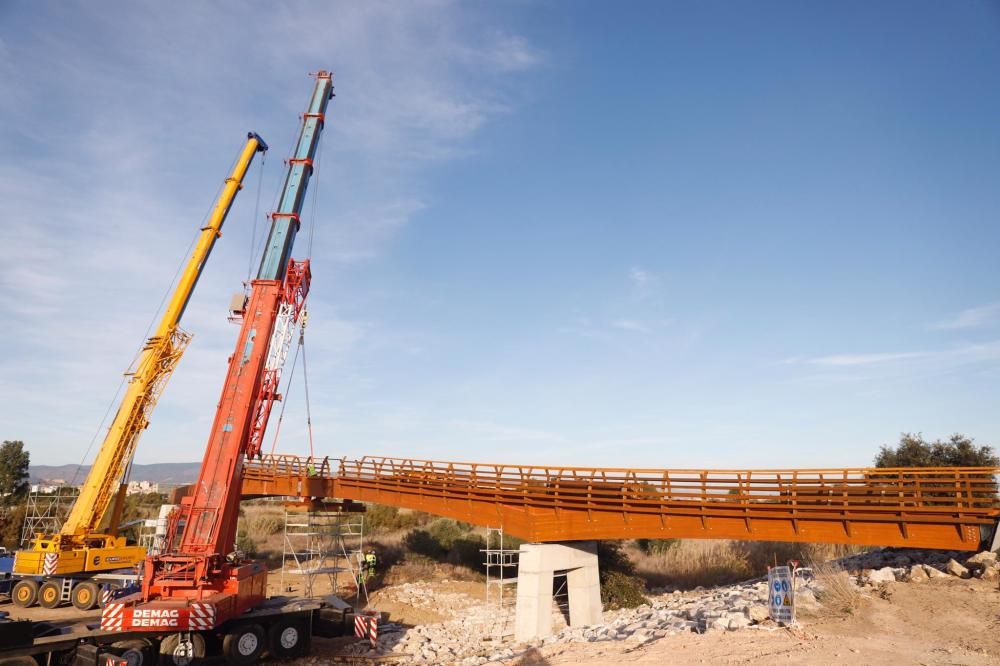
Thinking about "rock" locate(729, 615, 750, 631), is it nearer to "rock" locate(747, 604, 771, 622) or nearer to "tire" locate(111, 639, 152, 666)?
"rock" locate(747, 604, 771, 622)

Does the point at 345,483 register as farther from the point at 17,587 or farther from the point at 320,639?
the point at 17,587

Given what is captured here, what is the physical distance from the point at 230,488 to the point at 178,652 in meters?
3.92

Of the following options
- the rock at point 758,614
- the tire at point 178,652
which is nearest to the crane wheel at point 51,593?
the tire at point 178,652

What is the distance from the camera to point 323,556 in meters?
32.6

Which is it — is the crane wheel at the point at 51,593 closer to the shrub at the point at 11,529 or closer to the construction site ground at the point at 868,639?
the construction site ground at the point at 868,639

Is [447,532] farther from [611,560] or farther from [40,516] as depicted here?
[40,516]

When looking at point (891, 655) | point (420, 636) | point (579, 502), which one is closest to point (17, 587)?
point (420, 636)

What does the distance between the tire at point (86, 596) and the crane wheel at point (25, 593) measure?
1715mm

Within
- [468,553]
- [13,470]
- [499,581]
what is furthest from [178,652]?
[13,470]

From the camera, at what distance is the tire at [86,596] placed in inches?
870

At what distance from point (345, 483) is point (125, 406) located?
942 cm

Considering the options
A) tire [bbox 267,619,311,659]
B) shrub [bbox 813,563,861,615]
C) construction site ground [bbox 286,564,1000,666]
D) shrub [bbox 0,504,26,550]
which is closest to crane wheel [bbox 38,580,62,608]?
tire [bbox 267,619,311,659]

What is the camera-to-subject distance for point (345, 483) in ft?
89.4

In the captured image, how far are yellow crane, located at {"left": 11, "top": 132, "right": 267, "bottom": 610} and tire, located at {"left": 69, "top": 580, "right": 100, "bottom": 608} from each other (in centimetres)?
3
